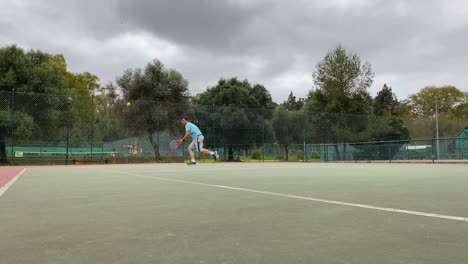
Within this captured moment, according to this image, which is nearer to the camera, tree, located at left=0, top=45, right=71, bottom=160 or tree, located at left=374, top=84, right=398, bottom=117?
tree, located at left=0, top=45, right=71, bottom=160

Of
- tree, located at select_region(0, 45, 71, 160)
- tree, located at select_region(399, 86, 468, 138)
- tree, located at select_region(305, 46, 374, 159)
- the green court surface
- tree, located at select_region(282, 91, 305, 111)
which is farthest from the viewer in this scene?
tree, located at select_region(282, 91, 305, 111)

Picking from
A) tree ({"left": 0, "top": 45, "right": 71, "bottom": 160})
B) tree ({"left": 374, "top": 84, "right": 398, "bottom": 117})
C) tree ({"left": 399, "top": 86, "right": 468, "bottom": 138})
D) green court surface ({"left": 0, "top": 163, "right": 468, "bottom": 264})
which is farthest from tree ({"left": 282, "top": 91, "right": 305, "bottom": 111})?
green court surface ({"left": 0, "top": 163, "right": 468, "bottom": 264})

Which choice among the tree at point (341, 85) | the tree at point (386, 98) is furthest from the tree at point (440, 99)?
the tree at point (386, 98)

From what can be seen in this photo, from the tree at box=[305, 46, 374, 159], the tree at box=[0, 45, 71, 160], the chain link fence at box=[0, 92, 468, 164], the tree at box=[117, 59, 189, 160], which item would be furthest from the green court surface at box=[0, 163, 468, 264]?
the tree at box=[305, 46, 374, 159]

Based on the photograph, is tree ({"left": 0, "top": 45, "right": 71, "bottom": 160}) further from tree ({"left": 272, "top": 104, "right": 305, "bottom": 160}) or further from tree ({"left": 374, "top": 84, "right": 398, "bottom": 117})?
tree ({"left": 374, "top": 84, "right": 398, "bottom": 117})

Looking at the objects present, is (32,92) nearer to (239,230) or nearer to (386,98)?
(239,230)

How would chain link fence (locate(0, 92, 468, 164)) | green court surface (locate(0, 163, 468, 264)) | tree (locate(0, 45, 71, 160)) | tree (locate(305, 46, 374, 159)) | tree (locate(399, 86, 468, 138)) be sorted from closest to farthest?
green court surface (locate(0, 163, 468, 264)) < tree (locate(0, 45, 71, 160)) < chain link fence (locate(0, 92, 468, 164)) < tree (locate(305, 46, 374, 159)) < tree (locate(399, 86, 468, 138))

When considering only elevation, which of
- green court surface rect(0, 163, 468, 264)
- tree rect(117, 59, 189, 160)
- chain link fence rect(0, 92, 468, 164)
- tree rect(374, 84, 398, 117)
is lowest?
green court surface rect(0, 163, 468, 264)

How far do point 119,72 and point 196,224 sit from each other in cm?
3101

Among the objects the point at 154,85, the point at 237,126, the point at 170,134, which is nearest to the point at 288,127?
the point at 237,126

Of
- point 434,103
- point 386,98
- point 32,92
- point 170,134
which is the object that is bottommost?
point 170,134

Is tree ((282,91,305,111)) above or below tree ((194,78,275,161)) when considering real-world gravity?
above

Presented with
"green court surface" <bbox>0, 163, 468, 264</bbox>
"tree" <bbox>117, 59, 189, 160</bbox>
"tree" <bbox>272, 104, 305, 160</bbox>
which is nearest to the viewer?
"green court surface" <bbox>0, 163, 468, 264</bbox>

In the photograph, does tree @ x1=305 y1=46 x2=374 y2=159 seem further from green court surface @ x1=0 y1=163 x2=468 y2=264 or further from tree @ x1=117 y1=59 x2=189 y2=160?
green court surface @ x1=0 y1=163 x2=468 y2=264
